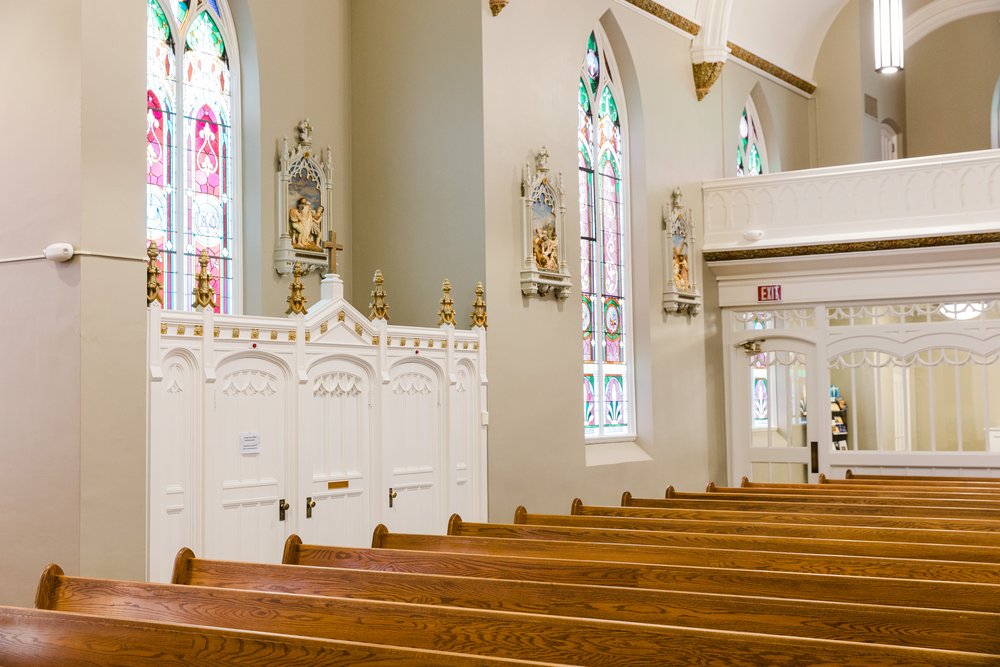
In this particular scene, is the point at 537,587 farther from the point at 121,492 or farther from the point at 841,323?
the point at 841,323

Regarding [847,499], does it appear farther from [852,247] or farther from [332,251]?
[852,247]

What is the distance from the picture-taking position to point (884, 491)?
882cm

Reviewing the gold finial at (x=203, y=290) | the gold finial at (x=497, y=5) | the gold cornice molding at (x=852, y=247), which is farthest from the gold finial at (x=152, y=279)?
the gold cornice molding at (x=852, y=247)

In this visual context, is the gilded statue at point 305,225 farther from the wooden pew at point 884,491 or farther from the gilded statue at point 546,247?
the wooden pew at point 884,491

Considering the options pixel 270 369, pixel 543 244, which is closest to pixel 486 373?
pixel 543 244

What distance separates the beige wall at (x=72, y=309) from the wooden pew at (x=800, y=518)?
3.08 metres

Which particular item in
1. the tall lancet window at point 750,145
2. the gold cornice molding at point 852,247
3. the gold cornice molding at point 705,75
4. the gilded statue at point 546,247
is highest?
the gold cornice molding at point 705,75

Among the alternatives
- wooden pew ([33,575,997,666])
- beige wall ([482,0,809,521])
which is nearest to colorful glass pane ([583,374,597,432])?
beige wall ([482,0,809,521])

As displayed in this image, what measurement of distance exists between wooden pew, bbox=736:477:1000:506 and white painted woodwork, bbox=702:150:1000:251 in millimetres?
3597

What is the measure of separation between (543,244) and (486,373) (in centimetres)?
148

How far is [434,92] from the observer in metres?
9.80

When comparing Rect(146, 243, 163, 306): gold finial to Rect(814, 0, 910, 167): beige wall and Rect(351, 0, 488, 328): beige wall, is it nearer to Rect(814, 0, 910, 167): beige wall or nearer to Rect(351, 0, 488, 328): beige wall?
Rect(351, 0, 488, 328): beige wall

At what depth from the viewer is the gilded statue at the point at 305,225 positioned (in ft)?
30.3

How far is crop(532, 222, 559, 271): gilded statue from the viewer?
33.0 ft
